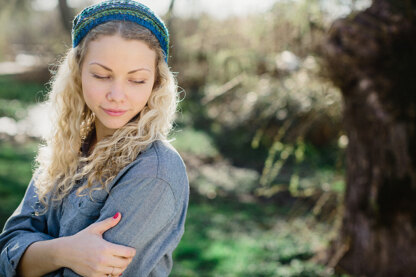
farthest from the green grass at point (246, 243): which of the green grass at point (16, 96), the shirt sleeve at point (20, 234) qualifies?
the green grass at point (16, 96)

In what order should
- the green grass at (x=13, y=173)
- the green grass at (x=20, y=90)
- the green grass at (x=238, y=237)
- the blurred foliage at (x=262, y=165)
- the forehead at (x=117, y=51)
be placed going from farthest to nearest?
the green grass at (x=20, y=90) → the green grass at (x=13, y=173) → the green grass at (x=238, y=237) → the blurred foliage at (x=262, y=165) → the forehead at (x=117, y=51)

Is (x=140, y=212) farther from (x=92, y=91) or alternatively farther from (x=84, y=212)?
(x=92, y=91)

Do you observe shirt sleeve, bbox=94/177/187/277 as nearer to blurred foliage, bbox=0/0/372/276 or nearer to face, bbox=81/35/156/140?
face, bbox=81/35/156/140

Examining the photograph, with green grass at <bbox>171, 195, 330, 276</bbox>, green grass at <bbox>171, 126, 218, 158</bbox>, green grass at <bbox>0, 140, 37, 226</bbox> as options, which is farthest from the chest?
green grass at <bbox>171, 126, 218, 158</bbox>

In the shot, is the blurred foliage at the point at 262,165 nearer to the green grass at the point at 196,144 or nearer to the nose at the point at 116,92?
the nose at the point at 116,92

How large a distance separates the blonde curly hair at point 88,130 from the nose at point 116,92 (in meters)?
0.12

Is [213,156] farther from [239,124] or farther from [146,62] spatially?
[146,62]

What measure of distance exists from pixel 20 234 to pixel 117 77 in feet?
2.27

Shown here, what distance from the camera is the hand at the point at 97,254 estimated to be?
1316mm

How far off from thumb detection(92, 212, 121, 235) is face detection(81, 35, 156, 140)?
0.36 metres

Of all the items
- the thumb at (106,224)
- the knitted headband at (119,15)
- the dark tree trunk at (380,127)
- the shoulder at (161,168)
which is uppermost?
the knitted headband at (119,15)

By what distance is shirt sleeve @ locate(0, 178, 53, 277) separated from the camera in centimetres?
151

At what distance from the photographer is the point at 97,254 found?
4.33 ft

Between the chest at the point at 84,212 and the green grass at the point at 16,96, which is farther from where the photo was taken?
the green grass at the point at 16,96
